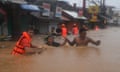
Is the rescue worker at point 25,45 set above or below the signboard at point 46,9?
below

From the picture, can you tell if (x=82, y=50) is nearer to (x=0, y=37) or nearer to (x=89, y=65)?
(x=89, y=65)

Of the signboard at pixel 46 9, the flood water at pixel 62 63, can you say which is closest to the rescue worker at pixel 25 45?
the flood water at pixel 62 63

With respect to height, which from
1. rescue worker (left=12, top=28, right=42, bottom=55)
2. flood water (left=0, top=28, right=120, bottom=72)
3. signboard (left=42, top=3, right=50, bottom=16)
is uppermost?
signboard (left=42, top=3, right=50, bottom=16)

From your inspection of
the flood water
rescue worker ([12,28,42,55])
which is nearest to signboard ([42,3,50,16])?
the flood water

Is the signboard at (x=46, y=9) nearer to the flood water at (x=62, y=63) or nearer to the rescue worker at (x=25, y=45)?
the flood water at (x=62, y=63)

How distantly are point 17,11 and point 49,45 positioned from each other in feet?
36.9

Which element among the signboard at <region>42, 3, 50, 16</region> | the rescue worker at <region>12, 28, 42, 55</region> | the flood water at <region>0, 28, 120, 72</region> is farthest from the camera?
the signboard at <region>42, 3, 50, 16</region>

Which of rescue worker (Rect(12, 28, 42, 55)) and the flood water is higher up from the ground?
rescue worker (Rect(12, 28, 42, 55))

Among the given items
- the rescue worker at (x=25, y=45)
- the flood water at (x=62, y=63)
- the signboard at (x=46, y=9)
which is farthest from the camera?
the signboard at (x=46, y=9)

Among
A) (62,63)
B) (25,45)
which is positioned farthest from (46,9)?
(62,63)

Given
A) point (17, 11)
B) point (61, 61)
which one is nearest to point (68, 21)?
point (17, 11)

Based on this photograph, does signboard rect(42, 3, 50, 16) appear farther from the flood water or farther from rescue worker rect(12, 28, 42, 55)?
rescue worker rect(12, 28, 42, 55)

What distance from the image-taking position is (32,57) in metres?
12.0

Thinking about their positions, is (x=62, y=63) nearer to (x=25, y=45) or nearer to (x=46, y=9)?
(x=25, y=45)
